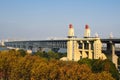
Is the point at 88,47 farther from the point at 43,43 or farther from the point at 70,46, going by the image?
the point at 43,43

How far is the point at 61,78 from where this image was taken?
26984 mm

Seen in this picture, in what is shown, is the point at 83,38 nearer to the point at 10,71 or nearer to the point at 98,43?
the point at 98,43

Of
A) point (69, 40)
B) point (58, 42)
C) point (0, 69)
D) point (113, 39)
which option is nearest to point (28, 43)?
point (58, 42)

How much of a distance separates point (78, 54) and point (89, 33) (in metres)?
5.47

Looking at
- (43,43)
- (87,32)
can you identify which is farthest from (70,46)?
(43,43)

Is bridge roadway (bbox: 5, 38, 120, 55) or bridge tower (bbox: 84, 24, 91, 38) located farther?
bridge roadway (bbox: 5, 38, 120, 55)

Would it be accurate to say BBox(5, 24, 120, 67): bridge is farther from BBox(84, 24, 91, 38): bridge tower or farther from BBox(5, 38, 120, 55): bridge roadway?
BBox(5, 38, 120, 55): bridge roadway

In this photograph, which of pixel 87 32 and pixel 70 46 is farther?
pixel 70 46

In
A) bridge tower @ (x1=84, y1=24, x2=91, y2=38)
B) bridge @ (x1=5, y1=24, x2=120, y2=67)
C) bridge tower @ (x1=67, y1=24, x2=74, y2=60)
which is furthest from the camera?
bridge tower @ (x1=67, y1=24, x2=74, y2=60)

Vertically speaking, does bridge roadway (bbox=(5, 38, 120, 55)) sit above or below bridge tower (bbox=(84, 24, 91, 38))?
below

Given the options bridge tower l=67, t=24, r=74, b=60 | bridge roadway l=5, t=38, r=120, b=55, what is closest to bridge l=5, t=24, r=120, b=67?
bridge tower l=67, t=24, r=74, b=60

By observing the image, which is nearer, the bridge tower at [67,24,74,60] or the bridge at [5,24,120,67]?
the bridge at [5,24,120,67]

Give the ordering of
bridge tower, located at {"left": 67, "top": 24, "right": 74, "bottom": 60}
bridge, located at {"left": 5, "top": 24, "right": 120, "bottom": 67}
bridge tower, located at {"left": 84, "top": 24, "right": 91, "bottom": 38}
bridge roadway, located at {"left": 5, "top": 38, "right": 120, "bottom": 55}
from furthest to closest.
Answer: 1. bridge roadway, located at {"left": 5, "top": 38, "right": 120, "bottom": 55}
2. bridge tower, located at {"left": 67, "top": 24, "right": 74, "bottom": 60}
3. bridge tower, located at {"left": 84, "top": 24, "right": 91, "bottom": 38}
4. bridge, located at {"left": 5, "top": 24, "right": 120, "bottom": 67}

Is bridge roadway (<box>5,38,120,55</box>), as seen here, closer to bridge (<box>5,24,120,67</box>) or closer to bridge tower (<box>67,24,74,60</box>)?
bridge (<box>5,24,120,67</box>)
